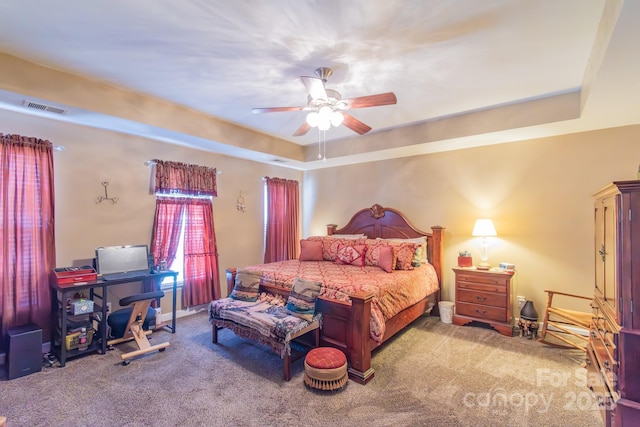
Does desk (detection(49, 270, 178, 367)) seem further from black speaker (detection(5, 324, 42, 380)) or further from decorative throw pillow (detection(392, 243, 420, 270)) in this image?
decorative throw pillow (detection(392, 243, 420, 270))

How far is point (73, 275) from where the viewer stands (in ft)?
9.82

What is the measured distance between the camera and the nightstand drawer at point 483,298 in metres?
3.61

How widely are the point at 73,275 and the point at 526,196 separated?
5.29 metres

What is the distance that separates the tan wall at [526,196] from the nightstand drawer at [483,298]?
437 millimetres

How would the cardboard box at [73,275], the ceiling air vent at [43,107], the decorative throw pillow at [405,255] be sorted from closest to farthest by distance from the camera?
the ceiling air vent at [43,107] < the cardboard box at [73,275] < the decorative throw pillow at [405,255]

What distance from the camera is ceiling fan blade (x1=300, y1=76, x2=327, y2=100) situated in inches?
88.9

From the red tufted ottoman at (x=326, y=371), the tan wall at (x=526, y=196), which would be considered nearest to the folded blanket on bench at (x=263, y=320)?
the red tufted ottoman at (x=326, y=371)

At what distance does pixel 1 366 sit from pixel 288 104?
3827 mm

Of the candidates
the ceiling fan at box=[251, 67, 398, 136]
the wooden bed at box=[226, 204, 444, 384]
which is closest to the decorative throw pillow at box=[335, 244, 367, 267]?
the wooden bed at box=[226, 204, 444, 384]

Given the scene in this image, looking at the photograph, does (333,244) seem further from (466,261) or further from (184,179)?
(184,179)

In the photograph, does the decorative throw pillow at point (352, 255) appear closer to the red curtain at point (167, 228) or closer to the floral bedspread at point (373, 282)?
the floral bedspread at point (373, 282)

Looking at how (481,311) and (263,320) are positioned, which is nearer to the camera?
(263,320)

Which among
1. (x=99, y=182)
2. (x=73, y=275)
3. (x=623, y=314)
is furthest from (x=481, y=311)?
(x=99, y=182)

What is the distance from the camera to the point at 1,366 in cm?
276
